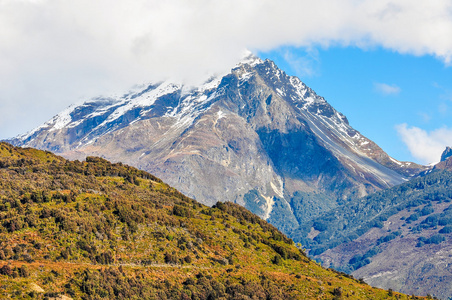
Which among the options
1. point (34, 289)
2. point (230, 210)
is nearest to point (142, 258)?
point (34, 289)

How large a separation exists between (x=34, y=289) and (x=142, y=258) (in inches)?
1249

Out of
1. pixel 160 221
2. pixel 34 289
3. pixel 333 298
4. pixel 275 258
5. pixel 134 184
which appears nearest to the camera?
pixel 34 289

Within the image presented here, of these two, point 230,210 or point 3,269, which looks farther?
point 230,210

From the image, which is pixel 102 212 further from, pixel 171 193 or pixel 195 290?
pixel 171 193

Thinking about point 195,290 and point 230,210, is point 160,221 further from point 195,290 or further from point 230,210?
point 230,210

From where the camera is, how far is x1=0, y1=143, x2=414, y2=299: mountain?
97125 millimetres

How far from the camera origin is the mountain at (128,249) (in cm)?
9712

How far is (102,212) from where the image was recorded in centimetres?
12638

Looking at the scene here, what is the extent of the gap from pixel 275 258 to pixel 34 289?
7242 centimetres

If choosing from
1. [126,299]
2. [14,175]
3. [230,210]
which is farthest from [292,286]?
[14,175]

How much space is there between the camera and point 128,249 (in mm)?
116938

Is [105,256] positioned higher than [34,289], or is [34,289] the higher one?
[105,256]

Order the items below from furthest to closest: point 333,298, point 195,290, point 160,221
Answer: point 160,221, point 333,298, point 195,290

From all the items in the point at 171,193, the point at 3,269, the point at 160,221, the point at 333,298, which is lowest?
the point at 333,298
